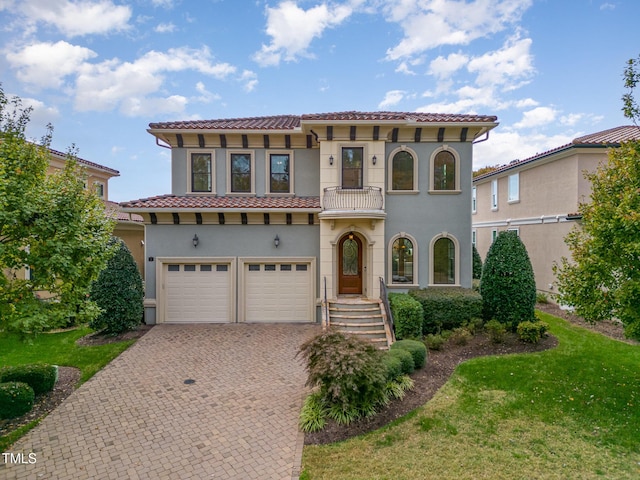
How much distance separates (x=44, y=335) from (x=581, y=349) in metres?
17.7

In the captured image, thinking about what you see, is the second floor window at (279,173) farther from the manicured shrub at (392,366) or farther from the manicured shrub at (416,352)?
the manicured shrub at (392,366)

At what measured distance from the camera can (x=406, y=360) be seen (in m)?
7.99

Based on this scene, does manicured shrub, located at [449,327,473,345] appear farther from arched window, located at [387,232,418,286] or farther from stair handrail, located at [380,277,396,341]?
arched window, located at [387,232,418,286]

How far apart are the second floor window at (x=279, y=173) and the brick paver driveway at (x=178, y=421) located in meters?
6.58

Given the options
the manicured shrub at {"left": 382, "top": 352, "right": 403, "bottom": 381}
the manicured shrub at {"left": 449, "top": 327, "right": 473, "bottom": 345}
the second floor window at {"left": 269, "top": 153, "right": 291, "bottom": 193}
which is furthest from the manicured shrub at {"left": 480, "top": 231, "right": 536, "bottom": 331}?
the second floor window at {"left": 269, "top": 153, "right": 291, "bottom": 193}

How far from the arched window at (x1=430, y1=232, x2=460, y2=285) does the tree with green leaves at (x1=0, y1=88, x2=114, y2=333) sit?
10.8 meters

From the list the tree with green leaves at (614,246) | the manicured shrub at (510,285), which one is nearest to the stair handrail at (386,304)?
the manicured shrub at (510,285)

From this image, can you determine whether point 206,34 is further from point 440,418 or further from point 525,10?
point 440,418

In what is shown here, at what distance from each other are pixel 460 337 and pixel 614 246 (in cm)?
494

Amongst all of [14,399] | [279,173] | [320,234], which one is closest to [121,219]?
[279,173]

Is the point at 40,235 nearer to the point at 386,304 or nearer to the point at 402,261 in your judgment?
the point at 386,304

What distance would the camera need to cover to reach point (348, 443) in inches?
224

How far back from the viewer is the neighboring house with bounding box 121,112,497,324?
40.7 ft

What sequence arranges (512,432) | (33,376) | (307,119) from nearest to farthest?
(512,432) < (33,376) < (307,119)
